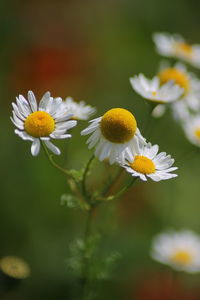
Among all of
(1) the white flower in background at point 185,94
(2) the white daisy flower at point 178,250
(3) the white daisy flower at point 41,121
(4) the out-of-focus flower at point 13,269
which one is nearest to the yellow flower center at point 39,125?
(3) the white daisy flower at point 41,121

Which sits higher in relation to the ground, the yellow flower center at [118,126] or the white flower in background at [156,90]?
the yellow flower center at [118,126]

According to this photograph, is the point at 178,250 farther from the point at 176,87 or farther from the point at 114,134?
the point at 114,134

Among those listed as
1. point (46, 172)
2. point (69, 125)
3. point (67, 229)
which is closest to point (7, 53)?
point (46, 172)

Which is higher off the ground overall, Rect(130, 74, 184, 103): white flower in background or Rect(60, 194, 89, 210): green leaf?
Rect(130, 74, 184, 103): white flower in background

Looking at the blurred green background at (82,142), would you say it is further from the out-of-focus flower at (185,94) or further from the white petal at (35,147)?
the white petal at (35,147)

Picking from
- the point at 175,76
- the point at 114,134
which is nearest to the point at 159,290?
the point at 175,76

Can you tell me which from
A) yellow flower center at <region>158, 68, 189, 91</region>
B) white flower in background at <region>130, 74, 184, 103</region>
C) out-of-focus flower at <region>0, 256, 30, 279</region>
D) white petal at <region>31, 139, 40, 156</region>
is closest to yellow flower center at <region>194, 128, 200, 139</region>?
yellow flower center at <region>158, 68, 189, 91</region>

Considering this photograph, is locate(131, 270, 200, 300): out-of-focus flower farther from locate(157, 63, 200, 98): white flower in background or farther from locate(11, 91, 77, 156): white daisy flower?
locate(11, 91, 77, 156): white daisy flower

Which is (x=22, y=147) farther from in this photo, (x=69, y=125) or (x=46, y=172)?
(x=69, y=125)
